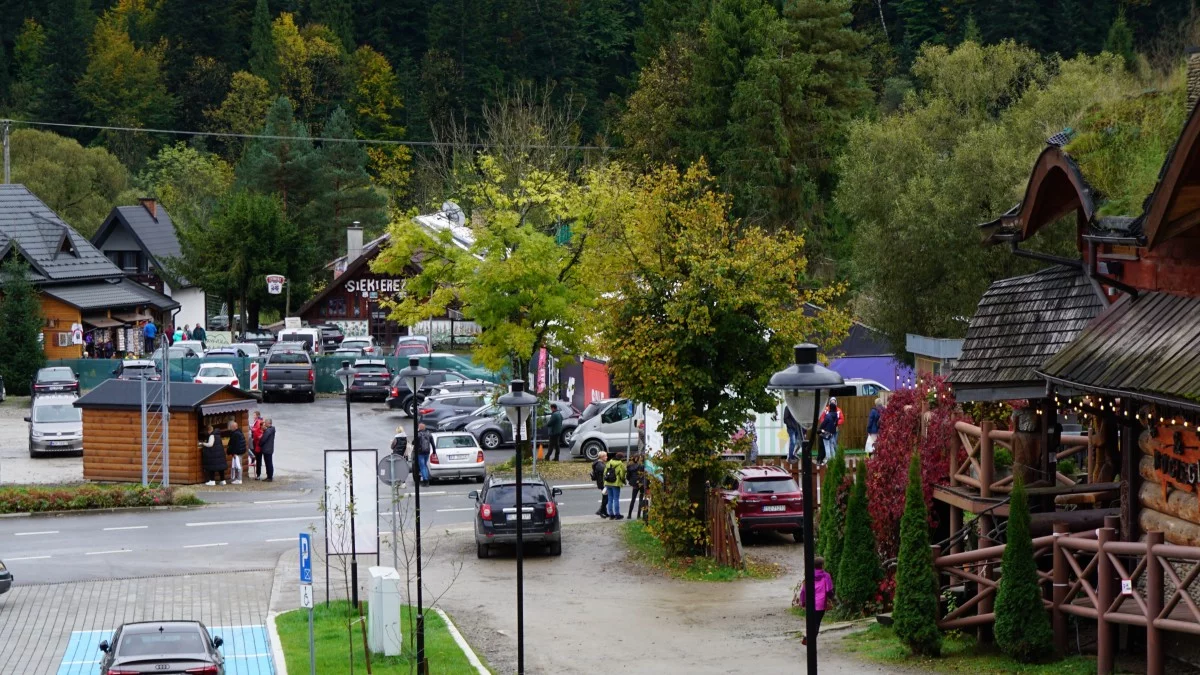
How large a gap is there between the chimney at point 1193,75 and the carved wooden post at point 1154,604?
5091 millimetres

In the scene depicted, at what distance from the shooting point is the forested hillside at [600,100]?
47.7m

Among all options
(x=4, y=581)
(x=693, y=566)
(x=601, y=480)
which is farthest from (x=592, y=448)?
(x=4, y=581)

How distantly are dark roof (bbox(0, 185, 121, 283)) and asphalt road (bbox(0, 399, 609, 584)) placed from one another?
3042cm

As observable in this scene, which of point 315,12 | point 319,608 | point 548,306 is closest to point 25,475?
point 548,306

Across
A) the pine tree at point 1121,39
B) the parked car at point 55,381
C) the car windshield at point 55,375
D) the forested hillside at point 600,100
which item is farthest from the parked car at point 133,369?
the pine tree at point 1121,39

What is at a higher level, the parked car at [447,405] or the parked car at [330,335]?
the parked car at [330,335]

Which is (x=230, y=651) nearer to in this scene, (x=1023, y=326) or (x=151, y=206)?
(x=1023, y=326)

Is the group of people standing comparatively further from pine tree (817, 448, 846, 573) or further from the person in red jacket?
pine tree (817, 448, 846, 573)

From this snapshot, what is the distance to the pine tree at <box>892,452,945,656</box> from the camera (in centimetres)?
1845

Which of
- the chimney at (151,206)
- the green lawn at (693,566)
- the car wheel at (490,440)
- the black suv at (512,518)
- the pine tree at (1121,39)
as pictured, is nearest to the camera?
the green lawn at (693,566)

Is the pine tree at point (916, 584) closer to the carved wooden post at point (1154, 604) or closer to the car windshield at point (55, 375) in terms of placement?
the carved wooden post at point (1154, 604)

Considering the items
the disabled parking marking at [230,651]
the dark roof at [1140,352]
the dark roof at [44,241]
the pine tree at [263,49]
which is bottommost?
the disabled parking marking at [230,651]

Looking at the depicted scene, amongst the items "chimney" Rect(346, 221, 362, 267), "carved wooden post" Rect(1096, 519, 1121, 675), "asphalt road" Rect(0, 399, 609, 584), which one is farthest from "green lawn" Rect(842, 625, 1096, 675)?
"chimney" Rect(346, 221, 362, 267)

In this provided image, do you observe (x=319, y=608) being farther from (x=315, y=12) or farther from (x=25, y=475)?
(x=315, y=12)
